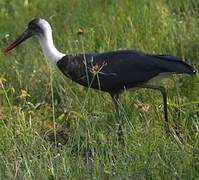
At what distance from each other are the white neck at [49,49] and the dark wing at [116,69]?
277 mm

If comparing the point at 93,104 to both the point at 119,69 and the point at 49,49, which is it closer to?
the point at 119,69

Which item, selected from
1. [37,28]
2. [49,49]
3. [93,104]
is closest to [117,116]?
[93,104]

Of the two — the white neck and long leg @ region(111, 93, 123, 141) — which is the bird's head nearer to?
the white neck

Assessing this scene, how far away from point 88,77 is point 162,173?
1.64 metres

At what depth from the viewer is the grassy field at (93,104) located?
4.39m

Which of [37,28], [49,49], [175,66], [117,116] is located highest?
[37,28]

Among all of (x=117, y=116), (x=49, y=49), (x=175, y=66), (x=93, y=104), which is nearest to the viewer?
(x=117, y=116)

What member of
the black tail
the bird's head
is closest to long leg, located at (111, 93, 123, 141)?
the black tail

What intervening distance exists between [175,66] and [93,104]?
0.66 m

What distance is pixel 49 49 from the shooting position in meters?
6.25

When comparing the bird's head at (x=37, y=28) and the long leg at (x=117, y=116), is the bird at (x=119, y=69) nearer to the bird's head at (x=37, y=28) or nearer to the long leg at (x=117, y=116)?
the long leg at (x=117, y=116)

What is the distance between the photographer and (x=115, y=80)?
5.79 m

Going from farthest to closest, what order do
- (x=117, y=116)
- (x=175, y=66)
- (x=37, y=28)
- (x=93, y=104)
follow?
(x=37, y=28) → (x=93, y=104) → (x=175, y=66) → (x=117, y=116)

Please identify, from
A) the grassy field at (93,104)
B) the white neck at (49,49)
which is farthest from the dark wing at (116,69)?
the white neck at (49,49)
